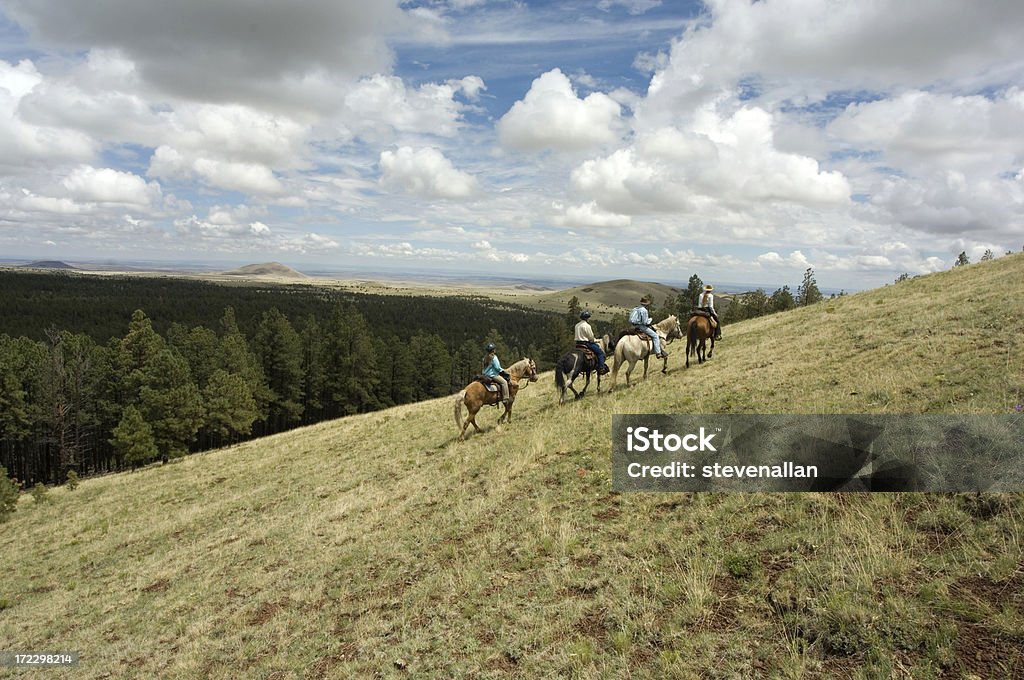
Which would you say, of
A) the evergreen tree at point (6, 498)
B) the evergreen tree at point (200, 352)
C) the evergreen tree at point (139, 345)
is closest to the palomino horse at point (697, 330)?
the evergreen tree at point (6, 498)

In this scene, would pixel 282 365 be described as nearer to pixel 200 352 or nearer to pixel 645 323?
pixel 200 352

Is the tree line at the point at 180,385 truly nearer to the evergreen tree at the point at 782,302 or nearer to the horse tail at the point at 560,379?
the evergreen tree at the point at 782,302

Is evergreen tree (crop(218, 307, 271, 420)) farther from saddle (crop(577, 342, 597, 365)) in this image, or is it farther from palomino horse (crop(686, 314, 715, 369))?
palomino horse (crop(686, 314, 715, 369))

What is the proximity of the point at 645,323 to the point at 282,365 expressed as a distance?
57.8 m

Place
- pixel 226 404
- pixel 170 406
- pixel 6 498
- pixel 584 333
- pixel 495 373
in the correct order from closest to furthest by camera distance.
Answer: pixel 495 373, pixel 584 333, pixel 6 498, pixel 170 406, pixel 226 404

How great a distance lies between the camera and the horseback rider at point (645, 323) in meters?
18.5

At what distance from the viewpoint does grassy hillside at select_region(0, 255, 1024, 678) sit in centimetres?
534

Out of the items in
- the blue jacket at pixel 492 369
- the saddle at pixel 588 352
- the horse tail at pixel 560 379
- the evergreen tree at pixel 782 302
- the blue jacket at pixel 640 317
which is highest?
the evergreen tree at pixel 782 302

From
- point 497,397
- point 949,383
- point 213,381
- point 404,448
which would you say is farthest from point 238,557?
point 213,381

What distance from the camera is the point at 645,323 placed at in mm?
19031

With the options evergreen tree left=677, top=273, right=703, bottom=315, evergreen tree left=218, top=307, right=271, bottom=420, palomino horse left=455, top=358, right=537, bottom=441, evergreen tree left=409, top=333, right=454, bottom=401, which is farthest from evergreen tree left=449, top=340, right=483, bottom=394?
palomino horse left=455, top=358, right=537, bottom=441

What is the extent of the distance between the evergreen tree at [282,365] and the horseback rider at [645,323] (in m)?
56.0

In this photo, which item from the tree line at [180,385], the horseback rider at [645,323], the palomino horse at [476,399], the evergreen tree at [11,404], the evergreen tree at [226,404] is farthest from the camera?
the evergreen tree at [226,404]

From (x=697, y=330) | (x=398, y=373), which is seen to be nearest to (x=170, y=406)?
(x=398, y=373)
